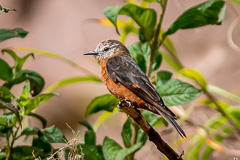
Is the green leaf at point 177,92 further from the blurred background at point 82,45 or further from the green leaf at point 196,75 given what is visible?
the blurred background at point 82,45

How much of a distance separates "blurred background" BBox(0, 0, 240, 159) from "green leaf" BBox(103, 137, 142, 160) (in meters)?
1.88

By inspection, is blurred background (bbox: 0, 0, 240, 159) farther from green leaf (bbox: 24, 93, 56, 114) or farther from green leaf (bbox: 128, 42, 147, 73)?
green leaf (bbox: 24, 93, 56, 114)

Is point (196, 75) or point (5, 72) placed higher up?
point (5, 72)

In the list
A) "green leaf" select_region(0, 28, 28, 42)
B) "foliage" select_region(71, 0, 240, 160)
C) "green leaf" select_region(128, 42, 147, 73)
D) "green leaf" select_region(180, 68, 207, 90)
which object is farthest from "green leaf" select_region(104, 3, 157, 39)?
"green leaf" select_region(180, 68, 207, 90)

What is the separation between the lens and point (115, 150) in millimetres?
2486

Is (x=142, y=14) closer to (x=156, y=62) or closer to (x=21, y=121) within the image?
(x=156, y=62)

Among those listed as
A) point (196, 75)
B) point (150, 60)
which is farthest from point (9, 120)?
point (196, 75)

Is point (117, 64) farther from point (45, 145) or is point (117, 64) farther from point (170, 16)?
point (170, 16)

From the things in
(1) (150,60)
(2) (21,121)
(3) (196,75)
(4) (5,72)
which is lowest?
(3) (196,75)

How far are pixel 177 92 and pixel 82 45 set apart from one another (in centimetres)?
358

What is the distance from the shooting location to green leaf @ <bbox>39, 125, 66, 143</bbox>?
7.67 feet

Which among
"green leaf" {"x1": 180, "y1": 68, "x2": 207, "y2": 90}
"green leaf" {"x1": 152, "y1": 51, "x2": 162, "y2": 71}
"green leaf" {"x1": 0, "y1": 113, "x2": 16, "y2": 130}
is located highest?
"green leaf" {"x1": 0, "y1": 113, "x2": 16, "y2": 130}

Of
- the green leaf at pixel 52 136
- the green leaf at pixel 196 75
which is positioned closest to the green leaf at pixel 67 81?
the green leaf at pixel 196 75

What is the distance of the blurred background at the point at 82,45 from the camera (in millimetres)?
5020
